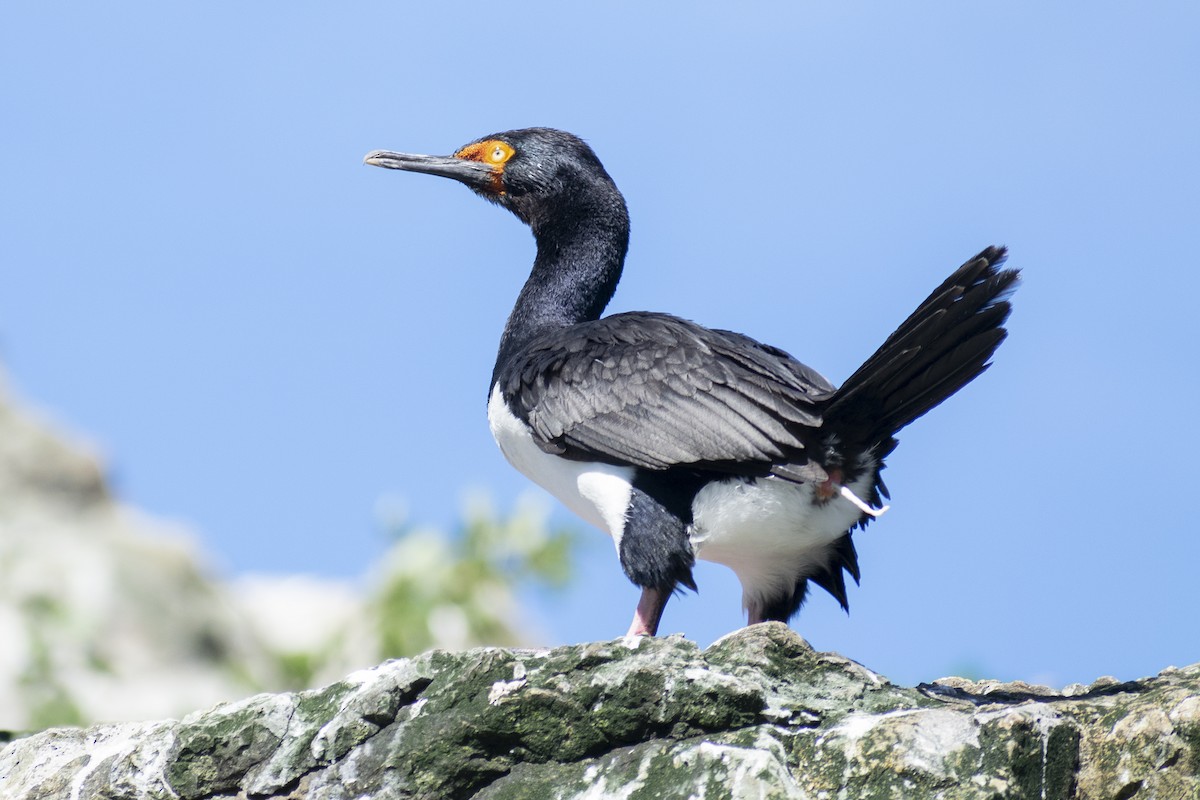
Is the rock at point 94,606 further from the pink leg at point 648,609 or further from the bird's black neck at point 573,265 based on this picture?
the pink leg at point 648,609

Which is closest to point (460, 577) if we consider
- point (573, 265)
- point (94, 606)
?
point (573, 265)

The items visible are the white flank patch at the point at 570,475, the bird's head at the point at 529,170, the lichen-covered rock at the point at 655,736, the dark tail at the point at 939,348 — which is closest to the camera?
the lichen-covered rock at the point at 655,736

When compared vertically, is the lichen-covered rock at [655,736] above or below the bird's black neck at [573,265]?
below

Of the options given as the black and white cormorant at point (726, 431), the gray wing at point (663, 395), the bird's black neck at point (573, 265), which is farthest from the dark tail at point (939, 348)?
the bird's black neck at point (573, 265)

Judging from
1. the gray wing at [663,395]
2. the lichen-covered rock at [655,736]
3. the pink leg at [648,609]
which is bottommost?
the lichen-covered rock at [655,736]

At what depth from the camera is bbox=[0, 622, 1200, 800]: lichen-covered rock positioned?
3.86 meters

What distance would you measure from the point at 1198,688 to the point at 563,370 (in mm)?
2758

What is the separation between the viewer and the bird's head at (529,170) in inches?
284

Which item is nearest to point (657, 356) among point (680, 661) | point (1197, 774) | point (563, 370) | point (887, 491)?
point (563, 370)

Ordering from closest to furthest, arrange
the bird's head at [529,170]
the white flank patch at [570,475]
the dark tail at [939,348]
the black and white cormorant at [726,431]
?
the dark tail at [939,348], the black and white cormorant at [726,431], the white flank patch at [570,475], the bird's head at [529,170]

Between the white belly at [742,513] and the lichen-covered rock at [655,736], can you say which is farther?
the white belly at [742,513]

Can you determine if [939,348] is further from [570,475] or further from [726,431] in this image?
[570,475]

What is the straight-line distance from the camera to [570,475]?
19.5ft

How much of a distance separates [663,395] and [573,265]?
147 centimetres
